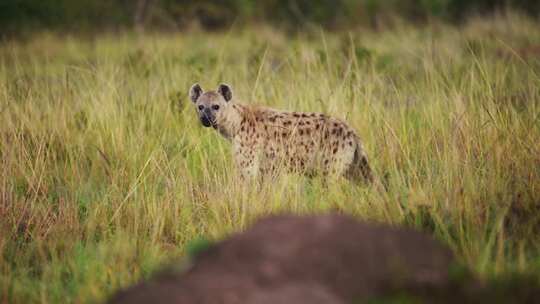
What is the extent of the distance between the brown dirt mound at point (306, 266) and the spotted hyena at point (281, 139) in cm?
239

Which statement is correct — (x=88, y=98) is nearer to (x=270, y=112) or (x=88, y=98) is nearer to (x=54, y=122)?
(x=54, y=122)

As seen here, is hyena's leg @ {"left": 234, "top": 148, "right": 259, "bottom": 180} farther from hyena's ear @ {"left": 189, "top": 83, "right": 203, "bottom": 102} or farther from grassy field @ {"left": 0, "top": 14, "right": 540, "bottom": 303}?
hyena's ear @ {"left": 189, "top": 83, "right": 203, "bottom": 102}

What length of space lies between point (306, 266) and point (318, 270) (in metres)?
0.04

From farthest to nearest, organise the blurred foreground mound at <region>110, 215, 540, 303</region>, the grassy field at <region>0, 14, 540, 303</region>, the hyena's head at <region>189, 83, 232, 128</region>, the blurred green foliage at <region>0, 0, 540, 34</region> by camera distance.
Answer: the blurred green foliage at <region>0, 0, 540, 34</region>
the hyena's head at <region>189, 83, 232, 128</region>
the grassy field at <region>0, 14, 540, 303</region>
the blurred foreground mound at <region>110, 215, 540, 303</region>

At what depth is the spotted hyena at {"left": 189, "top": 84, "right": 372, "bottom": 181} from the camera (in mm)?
5477

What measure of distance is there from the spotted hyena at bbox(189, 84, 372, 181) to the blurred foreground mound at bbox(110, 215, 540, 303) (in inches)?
93.9

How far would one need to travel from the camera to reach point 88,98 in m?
7.02

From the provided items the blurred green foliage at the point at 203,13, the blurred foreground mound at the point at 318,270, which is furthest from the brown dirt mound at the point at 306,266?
the blurred green foliage at the point at 203,13

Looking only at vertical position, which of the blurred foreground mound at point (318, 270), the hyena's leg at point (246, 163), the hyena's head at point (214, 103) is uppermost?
the hyena's head at point (214, 103)

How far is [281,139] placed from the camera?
209 inches

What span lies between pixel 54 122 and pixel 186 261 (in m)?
3.95

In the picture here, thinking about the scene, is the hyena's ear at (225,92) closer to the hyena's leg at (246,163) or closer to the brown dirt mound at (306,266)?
the hyena's leg at (246,163)

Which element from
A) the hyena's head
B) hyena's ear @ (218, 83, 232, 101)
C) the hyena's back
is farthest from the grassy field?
hyena's ear @ (218, 83, 232, 101)

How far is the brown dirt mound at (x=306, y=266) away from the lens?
240cm
